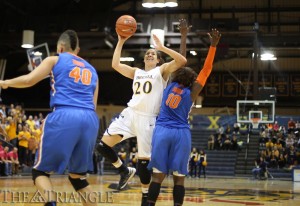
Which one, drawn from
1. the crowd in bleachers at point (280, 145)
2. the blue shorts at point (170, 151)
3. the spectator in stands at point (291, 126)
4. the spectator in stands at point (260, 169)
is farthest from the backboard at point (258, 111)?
the blue shorts at point (170, 151)

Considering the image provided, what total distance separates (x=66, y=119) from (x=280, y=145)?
20.6 metres

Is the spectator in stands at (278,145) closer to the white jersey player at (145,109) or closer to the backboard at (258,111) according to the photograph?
the backboard at (258,111)

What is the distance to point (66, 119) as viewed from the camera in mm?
4527

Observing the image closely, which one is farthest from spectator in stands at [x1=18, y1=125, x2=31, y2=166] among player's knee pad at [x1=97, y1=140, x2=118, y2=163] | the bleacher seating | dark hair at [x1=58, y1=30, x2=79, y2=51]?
dark hair at [x1=58, y1=30, x2=79, y2=51]

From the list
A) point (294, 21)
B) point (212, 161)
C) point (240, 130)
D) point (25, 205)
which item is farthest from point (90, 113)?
point (294, 21)

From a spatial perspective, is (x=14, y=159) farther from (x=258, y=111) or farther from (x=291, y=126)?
(x=291, y=126)

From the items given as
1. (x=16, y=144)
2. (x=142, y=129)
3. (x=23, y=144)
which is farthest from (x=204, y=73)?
(x=16, y=144)

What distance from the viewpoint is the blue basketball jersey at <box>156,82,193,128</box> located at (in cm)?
586

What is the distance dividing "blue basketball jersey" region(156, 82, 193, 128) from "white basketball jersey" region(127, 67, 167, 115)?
368 millimetres

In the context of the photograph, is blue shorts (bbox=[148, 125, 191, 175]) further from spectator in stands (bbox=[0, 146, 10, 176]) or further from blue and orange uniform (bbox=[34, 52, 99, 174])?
spectator in stands (bbox=[0, 146, 10, 176])

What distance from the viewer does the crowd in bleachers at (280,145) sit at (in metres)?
23.0

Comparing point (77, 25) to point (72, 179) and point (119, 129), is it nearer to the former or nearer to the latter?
point (119, 129)

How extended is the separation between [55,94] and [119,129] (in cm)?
203

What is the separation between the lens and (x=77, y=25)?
2638 centimetres
